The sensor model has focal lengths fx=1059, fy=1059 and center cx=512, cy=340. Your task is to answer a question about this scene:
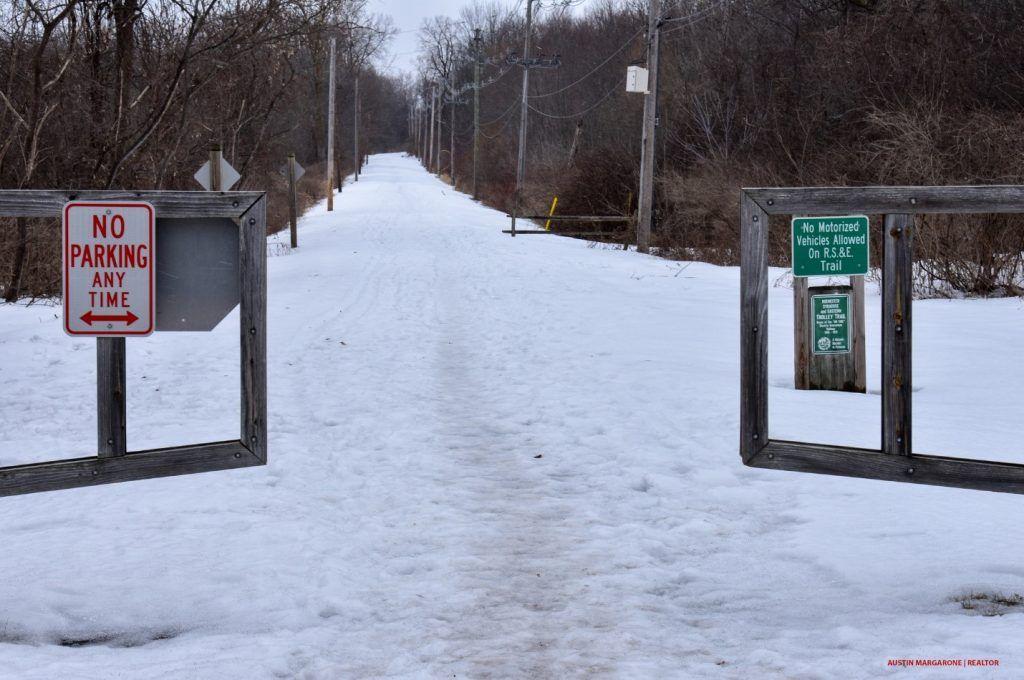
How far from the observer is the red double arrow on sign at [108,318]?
4488mm

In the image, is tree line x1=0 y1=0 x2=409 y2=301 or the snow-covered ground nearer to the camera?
the snow-covered ground

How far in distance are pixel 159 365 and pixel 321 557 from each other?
226 inches

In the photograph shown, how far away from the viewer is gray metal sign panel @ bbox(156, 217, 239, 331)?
15.2ft

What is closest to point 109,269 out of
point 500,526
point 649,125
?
point 500,526

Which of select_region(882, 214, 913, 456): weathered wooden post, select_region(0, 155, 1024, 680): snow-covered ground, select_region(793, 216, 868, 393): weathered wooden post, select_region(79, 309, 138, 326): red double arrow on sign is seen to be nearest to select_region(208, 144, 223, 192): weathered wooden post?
select_region(0, 155, 1024, 680): snow-covered ground

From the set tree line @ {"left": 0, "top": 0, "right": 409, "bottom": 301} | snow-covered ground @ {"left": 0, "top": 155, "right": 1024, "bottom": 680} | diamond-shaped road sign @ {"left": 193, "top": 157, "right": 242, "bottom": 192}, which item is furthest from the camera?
diamond-shaped road sign @ {"left": 193, "top": 157, "right": 242, "bottom": 192}

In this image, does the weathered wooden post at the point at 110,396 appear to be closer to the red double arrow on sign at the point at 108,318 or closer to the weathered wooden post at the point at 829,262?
the red double arrow on sign at the point at 108,318

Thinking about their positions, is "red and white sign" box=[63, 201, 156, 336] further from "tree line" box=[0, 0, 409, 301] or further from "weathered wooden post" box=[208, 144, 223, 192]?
"weathered wooden post" box=[208, 144, 223, 192]

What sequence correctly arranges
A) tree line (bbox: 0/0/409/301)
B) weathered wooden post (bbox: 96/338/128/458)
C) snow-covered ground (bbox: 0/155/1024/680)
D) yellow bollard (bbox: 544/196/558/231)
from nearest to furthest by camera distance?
snow-covered ground (bbox: 0/155/1024/680) → weathered wooden post (bbox: 96/338/128/458) → tree line (bbox: 0/0/409/301) → yellow bollard (bbox: 544/196/558/231)

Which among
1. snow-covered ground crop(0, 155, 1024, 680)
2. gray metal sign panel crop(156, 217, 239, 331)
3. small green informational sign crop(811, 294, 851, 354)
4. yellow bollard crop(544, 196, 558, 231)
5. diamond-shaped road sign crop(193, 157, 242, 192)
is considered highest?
yellow bollard crop(544, 196, 558, 231)

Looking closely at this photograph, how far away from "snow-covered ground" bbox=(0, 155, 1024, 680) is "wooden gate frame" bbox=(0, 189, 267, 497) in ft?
1.61

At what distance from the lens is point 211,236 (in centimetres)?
468

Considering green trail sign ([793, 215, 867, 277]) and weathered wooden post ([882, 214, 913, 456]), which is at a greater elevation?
green trail sign ([793, 215, 867, 277])

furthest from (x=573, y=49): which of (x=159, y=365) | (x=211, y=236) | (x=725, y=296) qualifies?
(x=211, y=236)
